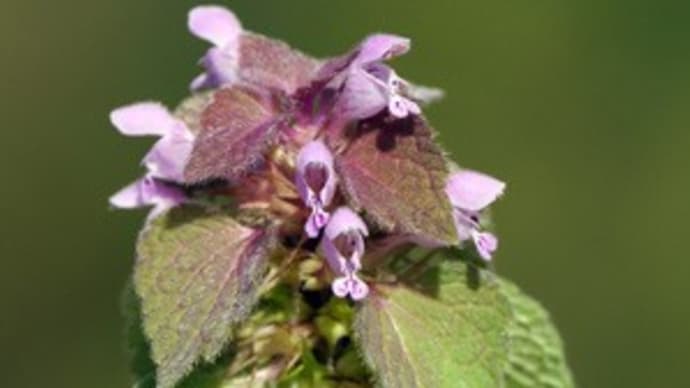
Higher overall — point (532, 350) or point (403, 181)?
point (403, 181)

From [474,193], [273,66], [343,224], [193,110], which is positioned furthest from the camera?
[193,110]

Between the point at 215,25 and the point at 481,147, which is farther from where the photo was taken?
the point at 481,147

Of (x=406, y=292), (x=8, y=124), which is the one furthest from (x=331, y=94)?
(x=8, y=124)

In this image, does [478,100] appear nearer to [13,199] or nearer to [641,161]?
[641,161]

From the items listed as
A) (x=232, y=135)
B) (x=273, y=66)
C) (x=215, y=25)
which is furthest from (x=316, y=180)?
(x=215, y=25)

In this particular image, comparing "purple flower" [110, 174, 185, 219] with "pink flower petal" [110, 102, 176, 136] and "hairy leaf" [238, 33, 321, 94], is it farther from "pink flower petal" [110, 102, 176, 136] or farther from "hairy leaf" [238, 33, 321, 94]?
"hairy leaf" [238, 33, 321, 94]

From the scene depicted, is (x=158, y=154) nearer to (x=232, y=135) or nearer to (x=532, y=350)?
(x=232, y=135)

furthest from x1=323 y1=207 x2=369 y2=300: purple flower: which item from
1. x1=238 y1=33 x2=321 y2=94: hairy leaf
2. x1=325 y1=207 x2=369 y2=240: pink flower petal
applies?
x1=238 y1=33 x2=321 y2=94: hairy leaf

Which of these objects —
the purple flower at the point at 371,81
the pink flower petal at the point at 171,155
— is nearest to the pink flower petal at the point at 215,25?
the pink flower petal at the point at 171,155
